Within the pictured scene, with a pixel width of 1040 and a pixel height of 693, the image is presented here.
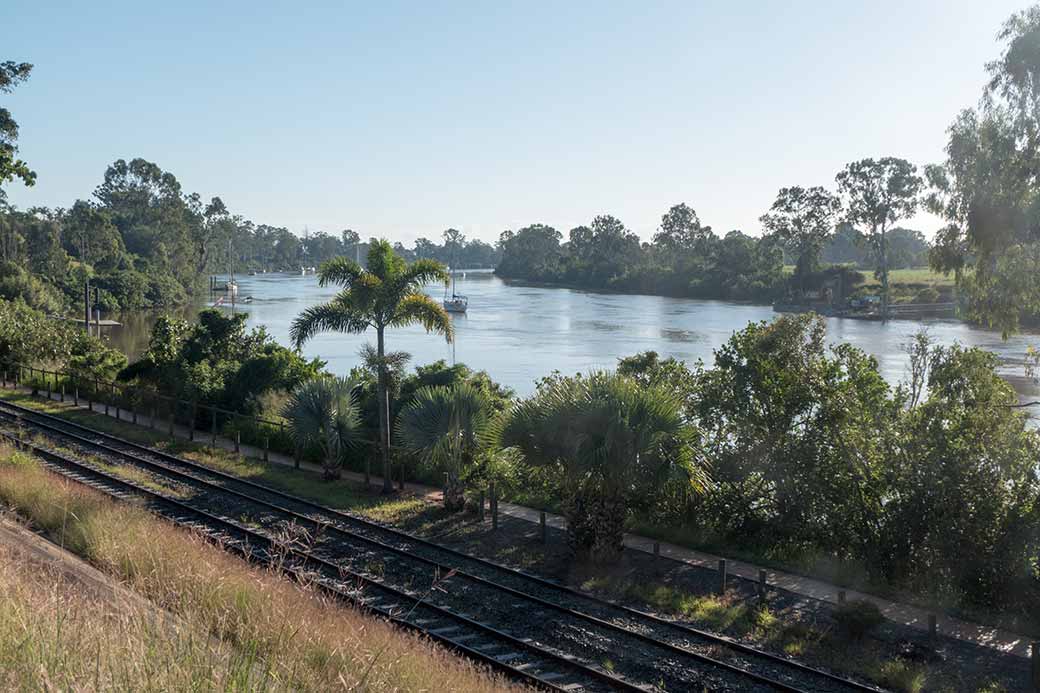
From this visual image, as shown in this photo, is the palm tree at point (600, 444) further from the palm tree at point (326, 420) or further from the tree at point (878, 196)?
the tree at point (878, 196)

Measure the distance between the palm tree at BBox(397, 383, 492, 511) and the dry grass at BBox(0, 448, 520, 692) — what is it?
7714 millimetres

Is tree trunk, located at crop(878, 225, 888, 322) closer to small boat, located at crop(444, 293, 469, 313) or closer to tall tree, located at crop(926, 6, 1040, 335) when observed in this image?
small boat, located at crop(444, 293, 469, 313)

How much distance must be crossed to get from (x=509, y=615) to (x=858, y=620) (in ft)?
17.5

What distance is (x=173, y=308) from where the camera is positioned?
397 feet

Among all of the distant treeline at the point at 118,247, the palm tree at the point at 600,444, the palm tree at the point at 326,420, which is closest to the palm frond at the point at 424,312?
the palm tree at the point at 326,420

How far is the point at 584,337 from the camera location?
254ft

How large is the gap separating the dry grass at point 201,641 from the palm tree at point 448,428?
7.71 meters

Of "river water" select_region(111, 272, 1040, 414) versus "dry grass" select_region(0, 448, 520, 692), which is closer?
"dry grass" select_region(0, 448, 520, 692)

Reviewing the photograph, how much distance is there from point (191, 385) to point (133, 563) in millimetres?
22434

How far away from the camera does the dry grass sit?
6.34 metres

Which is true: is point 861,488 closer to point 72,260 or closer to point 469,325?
point 469,325

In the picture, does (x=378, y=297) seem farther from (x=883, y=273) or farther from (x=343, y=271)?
(x=883, y=273)

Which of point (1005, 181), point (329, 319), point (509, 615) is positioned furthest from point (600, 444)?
point (1005, 181)

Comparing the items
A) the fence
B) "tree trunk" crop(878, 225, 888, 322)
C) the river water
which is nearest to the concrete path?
the fence
